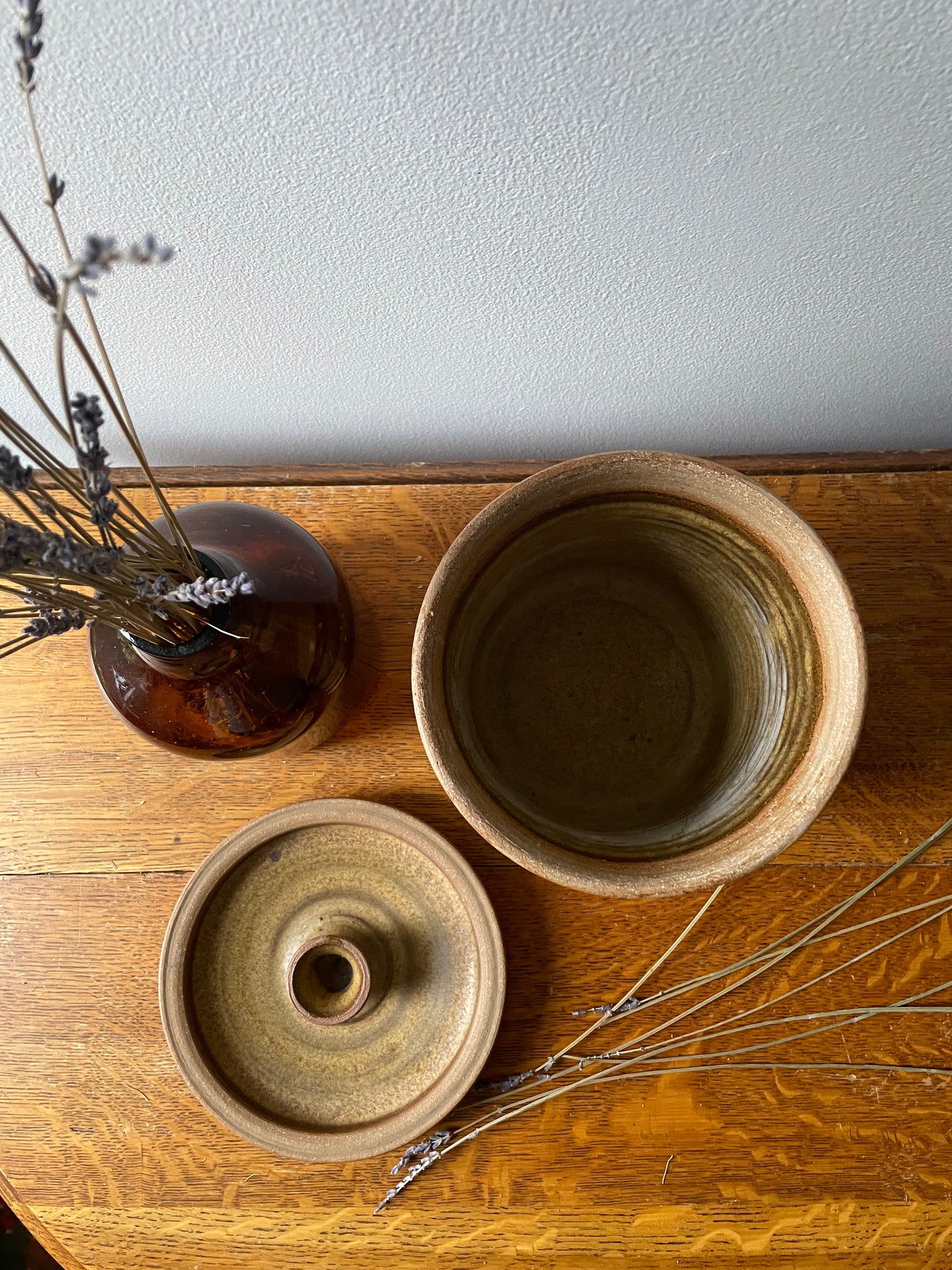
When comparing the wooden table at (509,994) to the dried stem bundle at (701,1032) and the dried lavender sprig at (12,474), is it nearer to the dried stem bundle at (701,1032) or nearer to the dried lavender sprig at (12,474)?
the dried stem bundle at (701,1032)

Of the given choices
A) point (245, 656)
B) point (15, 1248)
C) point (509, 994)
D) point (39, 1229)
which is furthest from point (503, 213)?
point (15, 1248)

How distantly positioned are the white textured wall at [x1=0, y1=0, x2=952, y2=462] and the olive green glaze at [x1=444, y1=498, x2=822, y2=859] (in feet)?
0.61

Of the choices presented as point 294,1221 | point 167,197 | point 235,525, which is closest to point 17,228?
point 167,197

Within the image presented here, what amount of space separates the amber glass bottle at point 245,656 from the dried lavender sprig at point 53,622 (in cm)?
6

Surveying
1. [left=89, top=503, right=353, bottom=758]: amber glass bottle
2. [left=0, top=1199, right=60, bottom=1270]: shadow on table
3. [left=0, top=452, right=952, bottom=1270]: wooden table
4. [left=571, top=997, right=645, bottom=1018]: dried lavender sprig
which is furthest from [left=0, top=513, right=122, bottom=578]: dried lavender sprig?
[left=0, top=1199, right=60, bottom=1270]: shadow on table

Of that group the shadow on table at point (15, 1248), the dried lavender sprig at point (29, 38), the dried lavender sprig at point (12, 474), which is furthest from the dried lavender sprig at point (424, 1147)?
the shadow on table at point (15, 1248)

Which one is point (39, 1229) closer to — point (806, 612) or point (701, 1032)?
point (701, 1032)

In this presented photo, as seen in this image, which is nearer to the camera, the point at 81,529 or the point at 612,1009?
the point at 81,529

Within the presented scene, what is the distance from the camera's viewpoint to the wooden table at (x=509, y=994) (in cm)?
64

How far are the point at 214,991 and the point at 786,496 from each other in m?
0.59

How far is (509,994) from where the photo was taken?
2.14 ft

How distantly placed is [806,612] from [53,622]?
0.43 m

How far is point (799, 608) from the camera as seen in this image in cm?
55

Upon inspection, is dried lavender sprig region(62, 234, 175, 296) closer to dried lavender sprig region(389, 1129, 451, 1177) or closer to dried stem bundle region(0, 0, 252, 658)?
dried stem bundle region(0, 0, 252, 658)
